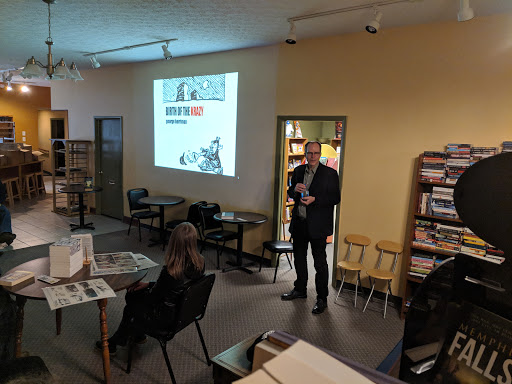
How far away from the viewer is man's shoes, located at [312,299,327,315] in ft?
12.3

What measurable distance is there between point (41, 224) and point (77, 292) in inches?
212

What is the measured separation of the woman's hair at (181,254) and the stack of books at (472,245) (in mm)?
2502

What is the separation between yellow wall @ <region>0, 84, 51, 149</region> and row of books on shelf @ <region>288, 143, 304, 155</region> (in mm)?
10487

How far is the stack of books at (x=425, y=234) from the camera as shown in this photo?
3.51 meters

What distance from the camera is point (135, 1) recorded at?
3330 mm

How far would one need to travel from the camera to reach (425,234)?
11.6 feet

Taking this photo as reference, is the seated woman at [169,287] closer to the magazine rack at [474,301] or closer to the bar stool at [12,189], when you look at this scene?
the magazine rack at [474,301]

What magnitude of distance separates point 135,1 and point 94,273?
2521 mm

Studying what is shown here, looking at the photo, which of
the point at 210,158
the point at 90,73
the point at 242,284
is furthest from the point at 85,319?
the point at 90,73

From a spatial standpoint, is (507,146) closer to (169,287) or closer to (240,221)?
(240,221)

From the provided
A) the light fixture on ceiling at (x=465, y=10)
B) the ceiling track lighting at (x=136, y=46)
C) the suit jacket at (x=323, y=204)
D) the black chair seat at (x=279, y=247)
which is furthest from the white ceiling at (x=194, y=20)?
the black chair seat at (x=279, y=247)

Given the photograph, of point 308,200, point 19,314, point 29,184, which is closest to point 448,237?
point 308,200

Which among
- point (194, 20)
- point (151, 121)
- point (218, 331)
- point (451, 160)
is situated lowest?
point (218, 331)

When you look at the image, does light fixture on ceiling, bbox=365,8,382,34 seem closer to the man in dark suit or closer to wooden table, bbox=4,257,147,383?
the man in dark suit
